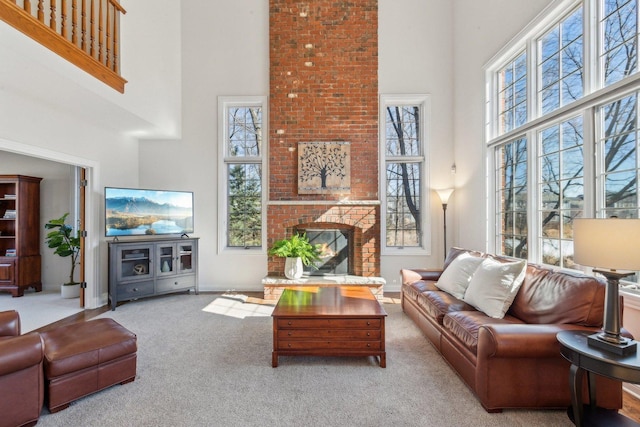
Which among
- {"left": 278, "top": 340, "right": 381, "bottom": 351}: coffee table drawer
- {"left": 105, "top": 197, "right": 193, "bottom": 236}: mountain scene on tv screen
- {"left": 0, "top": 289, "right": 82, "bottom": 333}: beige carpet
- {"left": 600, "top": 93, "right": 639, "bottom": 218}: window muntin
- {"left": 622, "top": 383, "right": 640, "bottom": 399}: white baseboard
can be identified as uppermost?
{"left": 600, "top": 93, "right": 639, "bottom": 218}: window muntin

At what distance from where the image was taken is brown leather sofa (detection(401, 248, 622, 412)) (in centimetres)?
183

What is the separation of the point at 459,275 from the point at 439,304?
1.66 ft

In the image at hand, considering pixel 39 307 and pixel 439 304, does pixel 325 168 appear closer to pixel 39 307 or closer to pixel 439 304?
pixel 439 304

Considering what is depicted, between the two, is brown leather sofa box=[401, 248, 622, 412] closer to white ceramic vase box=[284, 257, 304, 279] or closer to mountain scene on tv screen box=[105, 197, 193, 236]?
white ceramic vase box=[284, 257, 304, 279]

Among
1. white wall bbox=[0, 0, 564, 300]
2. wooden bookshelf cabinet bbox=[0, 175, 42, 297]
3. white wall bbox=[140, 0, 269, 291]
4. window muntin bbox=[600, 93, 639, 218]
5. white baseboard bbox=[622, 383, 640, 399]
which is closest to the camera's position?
white baseboard bbox=[622, 383, 640, 399]

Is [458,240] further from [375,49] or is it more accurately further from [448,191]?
[375,49]

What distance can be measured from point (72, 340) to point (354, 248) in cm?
358

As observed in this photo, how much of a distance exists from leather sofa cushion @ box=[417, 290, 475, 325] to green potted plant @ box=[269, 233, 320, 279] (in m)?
1.80

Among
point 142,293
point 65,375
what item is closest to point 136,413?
point 65,375

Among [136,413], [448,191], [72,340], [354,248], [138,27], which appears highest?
→ [138,27]

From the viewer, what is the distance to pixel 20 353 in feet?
5.54

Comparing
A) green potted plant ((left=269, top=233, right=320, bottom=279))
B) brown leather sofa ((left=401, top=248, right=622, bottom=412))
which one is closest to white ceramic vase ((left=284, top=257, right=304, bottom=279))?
green potted plant ((left=269, top=233, right=320, bottom=279))

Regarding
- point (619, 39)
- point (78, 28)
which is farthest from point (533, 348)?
point (78, 28)

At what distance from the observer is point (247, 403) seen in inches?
79.0
